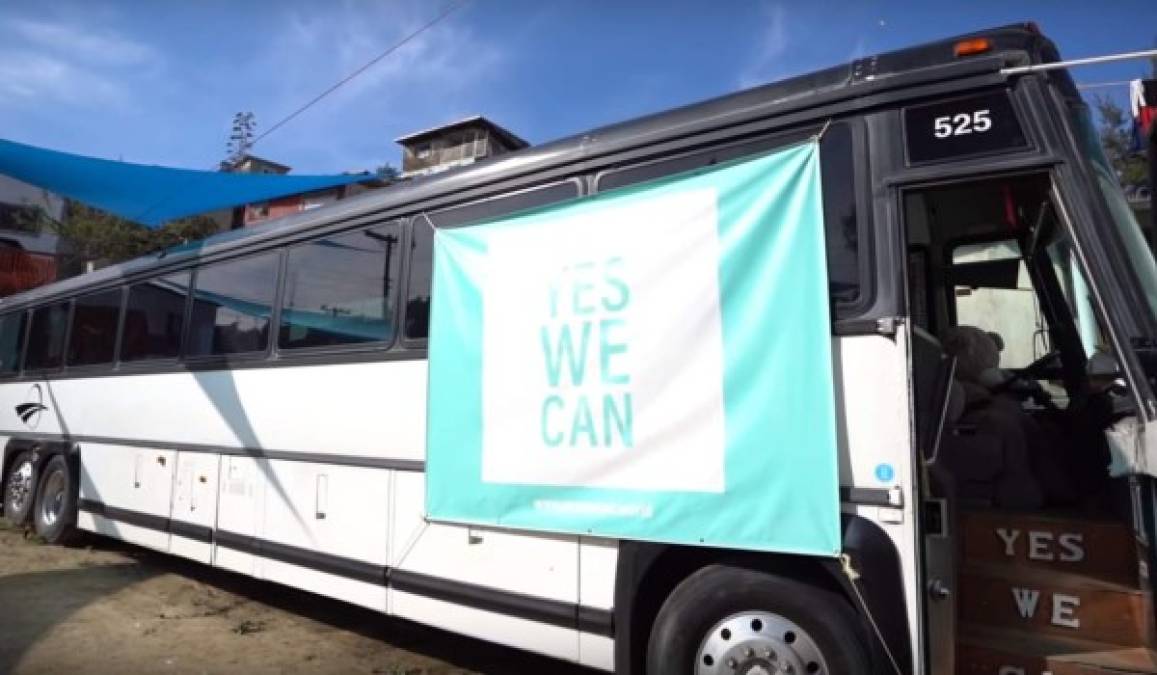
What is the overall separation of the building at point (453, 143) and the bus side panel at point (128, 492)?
2332 centimetres

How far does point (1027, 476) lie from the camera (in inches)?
153

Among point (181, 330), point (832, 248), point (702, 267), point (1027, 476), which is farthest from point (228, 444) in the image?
point (1027, 476)

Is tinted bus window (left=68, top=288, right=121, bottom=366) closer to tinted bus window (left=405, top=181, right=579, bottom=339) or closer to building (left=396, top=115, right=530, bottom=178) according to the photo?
tinted bus window (left=405, top=181, right=579, bottom=339)

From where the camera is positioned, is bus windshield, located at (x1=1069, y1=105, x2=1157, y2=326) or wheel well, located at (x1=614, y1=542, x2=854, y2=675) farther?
wheel well, located at (x1=614, y1=542, x2=854, y2=675)

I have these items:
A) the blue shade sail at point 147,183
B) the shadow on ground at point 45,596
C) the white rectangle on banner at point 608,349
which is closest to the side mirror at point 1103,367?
the white rectangle on banner at point 608,349

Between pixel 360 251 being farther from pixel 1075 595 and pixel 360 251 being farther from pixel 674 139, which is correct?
pixel 1075 595

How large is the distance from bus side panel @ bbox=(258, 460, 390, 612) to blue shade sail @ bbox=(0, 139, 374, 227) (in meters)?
4.30

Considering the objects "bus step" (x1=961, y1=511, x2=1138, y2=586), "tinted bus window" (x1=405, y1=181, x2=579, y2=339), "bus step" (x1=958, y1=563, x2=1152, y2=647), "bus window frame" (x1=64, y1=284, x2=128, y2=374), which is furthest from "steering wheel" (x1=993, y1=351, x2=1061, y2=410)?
"bus window frame" (x1=64, y1=284, x2=128, y2=374)

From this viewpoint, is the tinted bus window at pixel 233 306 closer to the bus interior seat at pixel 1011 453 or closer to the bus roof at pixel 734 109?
the bus roof at pixel 734 109

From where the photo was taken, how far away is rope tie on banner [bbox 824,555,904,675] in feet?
9.61

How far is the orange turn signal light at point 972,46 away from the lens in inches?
120

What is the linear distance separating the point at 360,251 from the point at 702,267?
2718mm

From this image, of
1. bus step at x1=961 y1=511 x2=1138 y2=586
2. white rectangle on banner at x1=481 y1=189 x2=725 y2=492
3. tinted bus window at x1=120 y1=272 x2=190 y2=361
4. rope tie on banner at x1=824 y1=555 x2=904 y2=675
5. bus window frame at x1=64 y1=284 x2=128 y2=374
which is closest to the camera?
rope tie on banner at x1=824 y1=555 x2=904 y2=675

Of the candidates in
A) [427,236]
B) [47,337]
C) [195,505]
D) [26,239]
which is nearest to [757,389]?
[427,236]
